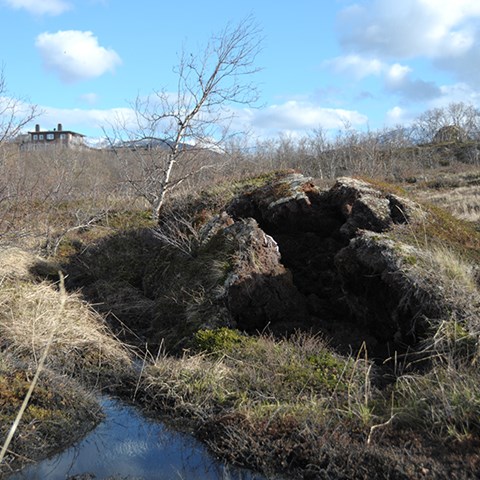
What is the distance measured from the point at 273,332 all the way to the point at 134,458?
3.16 meters

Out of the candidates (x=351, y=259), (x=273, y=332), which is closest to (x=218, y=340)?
(x=273, y=332)

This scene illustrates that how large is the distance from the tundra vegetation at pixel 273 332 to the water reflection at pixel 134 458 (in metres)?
0.17

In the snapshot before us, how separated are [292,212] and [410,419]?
555 cm

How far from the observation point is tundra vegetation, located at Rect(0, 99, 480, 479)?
5.28m

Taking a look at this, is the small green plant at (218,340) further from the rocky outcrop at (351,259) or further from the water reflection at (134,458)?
the water reflection at (134,458)

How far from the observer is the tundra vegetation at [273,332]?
5277 millimetres

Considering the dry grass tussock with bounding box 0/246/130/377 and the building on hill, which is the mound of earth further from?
the building on hill

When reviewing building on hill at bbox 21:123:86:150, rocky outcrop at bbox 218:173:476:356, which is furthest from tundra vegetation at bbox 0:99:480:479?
building on hill at bbox 21:123:86:150

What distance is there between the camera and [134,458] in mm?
5629

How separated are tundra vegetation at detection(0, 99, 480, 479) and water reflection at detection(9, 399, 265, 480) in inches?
6.8

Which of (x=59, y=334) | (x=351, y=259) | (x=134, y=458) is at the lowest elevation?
(x=134, y=458)

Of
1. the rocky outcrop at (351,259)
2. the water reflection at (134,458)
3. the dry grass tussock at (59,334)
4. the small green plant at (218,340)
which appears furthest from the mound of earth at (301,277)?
the water reflection at (134,458)

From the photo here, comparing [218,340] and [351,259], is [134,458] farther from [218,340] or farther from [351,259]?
[351,259]

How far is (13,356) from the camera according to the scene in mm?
7516
